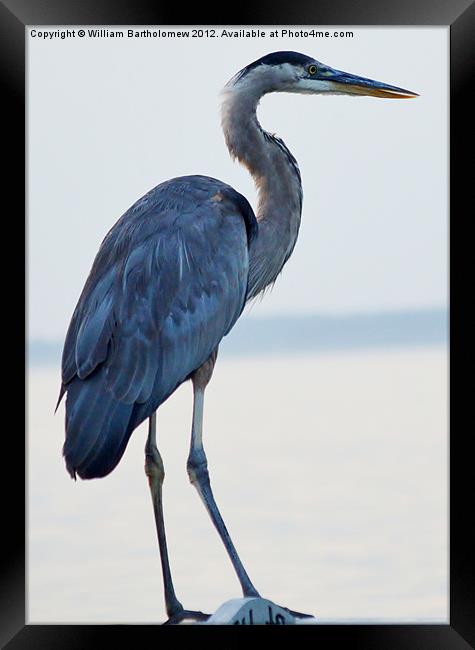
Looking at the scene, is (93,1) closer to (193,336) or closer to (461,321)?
(193,336)

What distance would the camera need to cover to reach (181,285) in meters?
3.69

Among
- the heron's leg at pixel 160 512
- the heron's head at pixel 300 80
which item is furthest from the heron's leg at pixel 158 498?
the heron's head at pixel 300 80

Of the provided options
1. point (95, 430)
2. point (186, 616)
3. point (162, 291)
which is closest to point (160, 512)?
point (186, 616)

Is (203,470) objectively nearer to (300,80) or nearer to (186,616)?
(186,616)

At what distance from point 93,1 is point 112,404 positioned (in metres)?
1.53

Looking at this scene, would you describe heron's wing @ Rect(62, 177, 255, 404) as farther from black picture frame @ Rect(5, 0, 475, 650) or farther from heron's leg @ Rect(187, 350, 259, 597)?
black picture frame @ Rect(5, 0, 475, 650)

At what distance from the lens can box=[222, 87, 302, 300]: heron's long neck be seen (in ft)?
13.1

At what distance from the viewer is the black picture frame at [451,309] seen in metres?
3.71

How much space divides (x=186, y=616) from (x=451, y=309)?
1516mm

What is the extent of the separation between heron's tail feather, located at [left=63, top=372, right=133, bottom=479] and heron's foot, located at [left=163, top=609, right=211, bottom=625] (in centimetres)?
77

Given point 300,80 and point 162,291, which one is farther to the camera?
point 300,80

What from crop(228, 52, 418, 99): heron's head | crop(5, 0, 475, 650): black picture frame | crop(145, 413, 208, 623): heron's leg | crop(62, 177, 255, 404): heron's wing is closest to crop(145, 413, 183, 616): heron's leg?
crop(145, 413, 208, 623): heron's leg

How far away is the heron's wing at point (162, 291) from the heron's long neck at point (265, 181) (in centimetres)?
17

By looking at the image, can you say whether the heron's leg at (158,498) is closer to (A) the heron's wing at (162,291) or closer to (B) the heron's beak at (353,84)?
(A) the heron's wing at (162,291)
